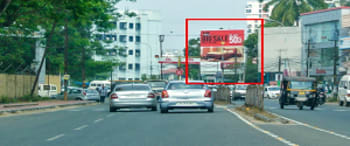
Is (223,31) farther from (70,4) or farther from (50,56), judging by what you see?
(50,56)

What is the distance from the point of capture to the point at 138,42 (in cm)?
11875

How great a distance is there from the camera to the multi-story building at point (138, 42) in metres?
116

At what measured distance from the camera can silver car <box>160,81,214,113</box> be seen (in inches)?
991

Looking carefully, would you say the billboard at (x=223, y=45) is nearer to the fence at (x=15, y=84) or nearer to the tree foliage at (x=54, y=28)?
the tree foliage at (x=54, y=28)

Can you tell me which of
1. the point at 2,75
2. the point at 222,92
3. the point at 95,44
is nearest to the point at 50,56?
the point at 95,44

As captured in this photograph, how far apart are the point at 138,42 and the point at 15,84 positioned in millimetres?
69752

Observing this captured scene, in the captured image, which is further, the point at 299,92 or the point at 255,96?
the point at 299,92

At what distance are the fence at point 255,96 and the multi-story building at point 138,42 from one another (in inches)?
3266

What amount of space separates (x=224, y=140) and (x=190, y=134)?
1.78 metres

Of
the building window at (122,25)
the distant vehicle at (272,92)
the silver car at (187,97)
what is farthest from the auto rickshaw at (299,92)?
the building window at (122,25)

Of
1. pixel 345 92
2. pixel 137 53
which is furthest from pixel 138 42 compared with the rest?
pixel 345 92

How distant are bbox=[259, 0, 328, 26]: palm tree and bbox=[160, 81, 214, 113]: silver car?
6009 cm

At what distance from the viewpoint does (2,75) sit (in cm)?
4681

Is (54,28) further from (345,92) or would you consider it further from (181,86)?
(181,86)
